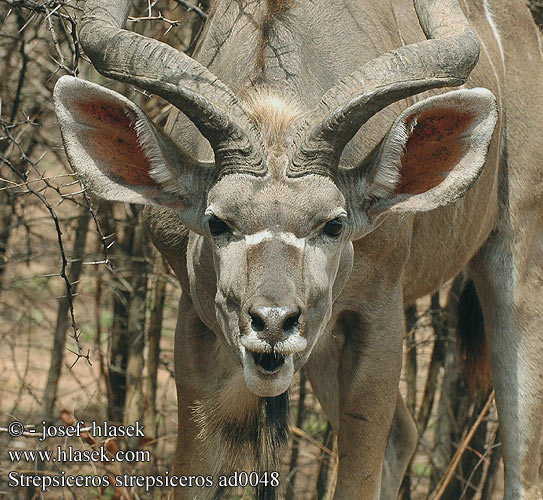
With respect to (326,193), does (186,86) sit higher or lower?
higher

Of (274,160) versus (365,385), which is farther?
(365,385)

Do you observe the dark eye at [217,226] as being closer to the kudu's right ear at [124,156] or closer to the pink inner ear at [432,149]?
the kudu's right ear at [124,156]

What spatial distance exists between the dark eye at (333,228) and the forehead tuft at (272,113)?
281mm

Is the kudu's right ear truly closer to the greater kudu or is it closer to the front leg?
the greater kudu

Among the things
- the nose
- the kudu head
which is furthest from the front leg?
the nose

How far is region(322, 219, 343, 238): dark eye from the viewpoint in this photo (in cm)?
308

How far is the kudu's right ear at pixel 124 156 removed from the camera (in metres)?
3.13

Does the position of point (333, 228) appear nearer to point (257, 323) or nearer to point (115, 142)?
point (257, 323)

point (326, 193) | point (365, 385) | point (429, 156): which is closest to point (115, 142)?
point (326, 193)

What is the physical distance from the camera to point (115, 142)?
321cm

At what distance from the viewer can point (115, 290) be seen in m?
5.42

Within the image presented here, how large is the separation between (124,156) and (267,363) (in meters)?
0.72

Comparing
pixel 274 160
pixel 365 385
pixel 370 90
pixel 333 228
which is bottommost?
pixel 365 385

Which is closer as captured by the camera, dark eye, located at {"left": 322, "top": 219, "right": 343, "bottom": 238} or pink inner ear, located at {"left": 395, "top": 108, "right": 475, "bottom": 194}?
dark eye, located at {"left": 322, "top": 219, "right": 343, "bottom": 238}
